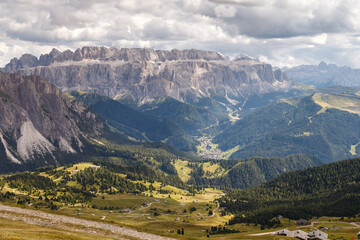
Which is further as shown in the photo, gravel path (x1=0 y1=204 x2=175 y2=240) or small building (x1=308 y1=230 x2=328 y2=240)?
small building (x1=308 y1=230 x2=328 y2=240)

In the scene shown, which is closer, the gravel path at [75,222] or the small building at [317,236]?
the gravel path at [75,222]

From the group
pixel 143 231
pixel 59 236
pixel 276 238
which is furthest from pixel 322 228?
pixel 59 236

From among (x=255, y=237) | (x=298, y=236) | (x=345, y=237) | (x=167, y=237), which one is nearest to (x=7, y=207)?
(x=167, y=237)

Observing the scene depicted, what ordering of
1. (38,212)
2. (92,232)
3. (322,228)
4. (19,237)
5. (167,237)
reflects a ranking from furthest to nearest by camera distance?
(322,228)
(38,212)
(167,237)
(92,232)
(19,237)

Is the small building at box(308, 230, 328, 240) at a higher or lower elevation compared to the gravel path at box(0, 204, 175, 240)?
lower

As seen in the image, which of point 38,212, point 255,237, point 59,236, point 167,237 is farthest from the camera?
point 255,237

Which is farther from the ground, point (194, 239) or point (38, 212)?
point (38, 212)

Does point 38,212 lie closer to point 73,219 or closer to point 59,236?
point 73,219

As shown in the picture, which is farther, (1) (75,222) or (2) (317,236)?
(2) (317,236)

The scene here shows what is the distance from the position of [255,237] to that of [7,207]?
11073 cm

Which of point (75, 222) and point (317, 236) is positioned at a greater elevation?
point (75, 222)

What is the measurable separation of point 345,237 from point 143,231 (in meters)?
87.1

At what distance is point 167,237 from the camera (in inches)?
5443

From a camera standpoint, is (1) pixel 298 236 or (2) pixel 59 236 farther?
(1) pixel 298 236
